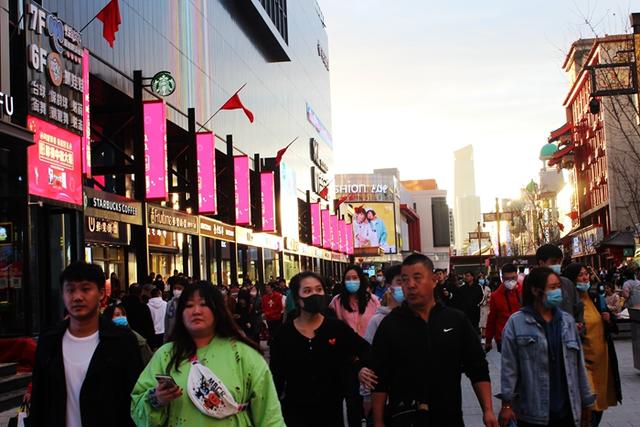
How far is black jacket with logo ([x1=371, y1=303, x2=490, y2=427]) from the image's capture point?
4.99 metres

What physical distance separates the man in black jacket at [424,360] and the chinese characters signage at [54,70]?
12441 millimetres

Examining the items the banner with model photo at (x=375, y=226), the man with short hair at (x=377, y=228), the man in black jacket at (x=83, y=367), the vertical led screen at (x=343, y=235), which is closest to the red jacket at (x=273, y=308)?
the man in black jacket at (x=83, y=367)

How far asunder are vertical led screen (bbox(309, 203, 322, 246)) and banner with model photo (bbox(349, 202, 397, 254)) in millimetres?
54792

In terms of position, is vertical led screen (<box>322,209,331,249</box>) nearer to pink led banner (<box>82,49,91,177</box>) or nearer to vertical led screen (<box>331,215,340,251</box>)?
vertical led screen (<box>331,215,340,251</box>)

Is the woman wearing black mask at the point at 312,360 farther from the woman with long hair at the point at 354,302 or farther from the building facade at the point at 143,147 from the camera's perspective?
the building facade at the point at 143,147

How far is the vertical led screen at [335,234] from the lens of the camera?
65125mm

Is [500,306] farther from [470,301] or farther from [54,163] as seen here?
[54,163]

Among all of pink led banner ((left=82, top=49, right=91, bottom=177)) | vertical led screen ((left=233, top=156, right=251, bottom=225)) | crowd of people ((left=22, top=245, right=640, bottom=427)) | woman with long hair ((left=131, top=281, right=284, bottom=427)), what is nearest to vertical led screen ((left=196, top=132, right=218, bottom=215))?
vertical led screen ((left=233, top=156, right=251, bottom=225))

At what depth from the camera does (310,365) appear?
5684 millimetres

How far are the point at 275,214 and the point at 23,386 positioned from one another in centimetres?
2924

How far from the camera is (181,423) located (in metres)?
3.95

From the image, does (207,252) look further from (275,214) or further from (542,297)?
(542,297)

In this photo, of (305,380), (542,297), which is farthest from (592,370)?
(305,380)

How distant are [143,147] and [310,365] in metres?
18.5
